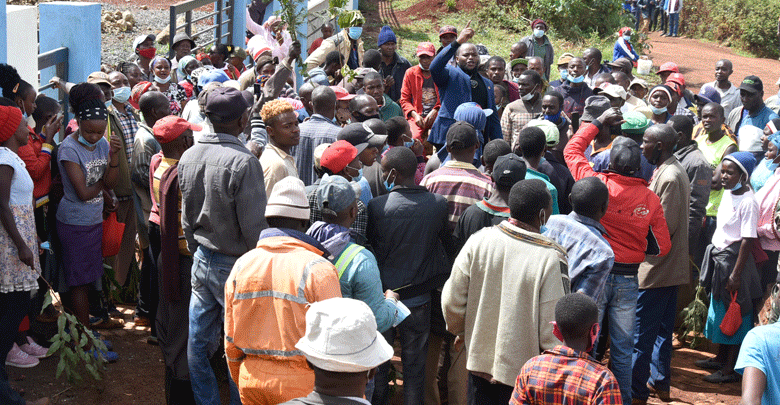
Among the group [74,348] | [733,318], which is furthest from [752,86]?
[74,348]

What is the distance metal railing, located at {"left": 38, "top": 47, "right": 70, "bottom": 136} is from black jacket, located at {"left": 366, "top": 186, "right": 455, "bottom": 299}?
5.22 m

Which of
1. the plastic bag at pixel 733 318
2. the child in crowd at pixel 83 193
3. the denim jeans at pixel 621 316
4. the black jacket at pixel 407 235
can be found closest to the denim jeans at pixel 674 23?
the plastic bag at pixel 733 318

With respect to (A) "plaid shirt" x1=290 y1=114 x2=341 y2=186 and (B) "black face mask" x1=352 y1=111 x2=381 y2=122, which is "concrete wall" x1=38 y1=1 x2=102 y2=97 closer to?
(B) "black face mask" x1=352 y1=111 x2=381 y2=122

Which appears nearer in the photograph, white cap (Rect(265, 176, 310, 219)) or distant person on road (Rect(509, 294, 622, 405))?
distant person on road (Rect(509, 294, 622, 405))

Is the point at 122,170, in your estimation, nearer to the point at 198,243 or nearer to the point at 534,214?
the point at 198,243

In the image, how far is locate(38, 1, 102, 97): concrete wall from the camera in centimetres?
920

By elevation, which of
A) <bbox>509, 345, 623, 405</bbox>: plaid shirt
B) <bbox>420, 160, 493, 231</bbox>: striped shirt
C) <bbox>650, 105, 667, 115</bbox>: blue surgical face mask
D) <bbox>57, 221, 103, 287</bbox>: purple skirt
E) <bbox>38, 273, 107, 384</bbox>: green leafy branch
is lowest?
<bbox>38, 273, 107, 384</bbox>: green leafy branch

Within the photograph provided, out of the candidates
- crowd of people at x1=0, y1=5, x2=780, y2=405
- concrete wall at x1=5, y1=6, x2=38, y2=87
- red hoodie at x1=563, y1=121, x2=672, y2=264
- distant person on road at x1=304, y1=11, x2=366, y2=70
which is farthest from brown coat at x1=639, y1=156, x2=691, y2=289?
concrete wall at x1=5, y1=6, x2=38, y2=87

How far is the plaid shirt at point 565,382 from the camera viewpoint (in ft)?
10.9

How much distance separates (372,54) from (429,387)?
557 centimetres

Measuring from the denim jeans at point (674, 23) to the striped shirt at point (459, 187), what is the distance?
2360 centimetres

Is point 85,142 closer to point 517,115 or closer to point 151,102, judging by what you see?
point 151,102

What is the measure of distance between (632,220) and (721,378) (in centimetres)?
219

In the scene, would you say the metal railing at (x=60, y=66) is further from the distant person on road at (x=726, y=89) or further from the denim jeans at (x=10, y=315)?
the distant person on road at (x=726, y=89)
